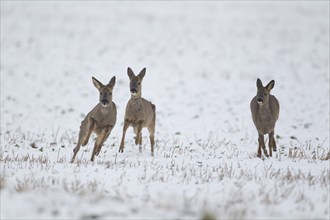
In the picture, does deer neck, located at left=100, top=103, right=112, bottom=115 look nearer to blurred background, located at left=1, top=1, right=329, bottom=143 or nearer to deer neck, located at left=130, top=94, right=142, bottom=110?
deer neck, located at left=130, top=94, right=142, bottom=110

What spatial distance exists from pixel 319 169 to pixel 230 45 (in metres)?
22.9

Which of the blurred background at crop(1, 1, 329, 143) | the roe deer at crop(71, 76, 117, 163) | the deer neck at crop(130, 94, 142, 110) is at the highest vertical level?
the blurred background at crop(1, 1, 329, 143)

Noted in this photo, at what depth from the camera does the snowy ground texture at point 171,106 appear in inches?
217

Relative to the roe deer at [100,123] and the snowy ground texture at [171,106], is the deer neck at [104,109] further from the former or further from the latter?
the snowy ground texture at [171,106]

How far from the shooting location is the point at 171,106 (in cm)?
1830

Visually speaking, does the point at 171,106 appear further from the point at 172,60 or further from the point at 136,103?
the point at 172,60

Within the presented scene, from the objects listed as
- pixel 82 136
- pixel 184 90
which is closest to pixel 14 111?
pixel 184 90

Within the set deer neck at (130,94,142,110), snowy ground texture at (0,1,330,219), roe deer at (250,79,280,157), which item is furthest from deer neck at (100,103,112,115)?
roe deer at (250,79,280,157)

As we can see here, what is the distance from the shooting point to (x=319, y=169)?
728cm

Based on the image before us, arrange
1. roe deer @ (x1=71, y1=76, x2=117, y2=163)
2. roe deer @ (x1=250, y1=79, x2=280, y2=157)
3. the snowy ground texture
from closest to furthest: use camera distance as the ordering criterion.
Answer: the snowy ground texture, roe deer @ (x1=71, y1=76, x2=117, y2=163), roe deer @ (x1=250, y1=79, x2=280, y2=157)

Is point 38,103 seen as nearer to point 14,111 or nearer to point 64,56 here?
point 14,111

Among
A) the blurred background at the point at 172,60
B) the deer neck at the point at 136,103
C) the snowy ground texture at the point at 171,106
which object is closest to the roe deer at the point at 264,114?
the snowy ground texture at the point at 171,106

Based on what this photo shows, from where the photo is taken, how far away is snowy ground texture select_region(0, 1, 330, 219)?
5500mm

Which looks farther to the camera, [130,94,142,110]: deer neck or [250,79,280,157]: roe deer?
[130,94,142,110]: deer neck
